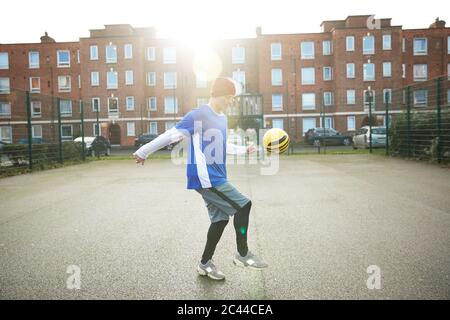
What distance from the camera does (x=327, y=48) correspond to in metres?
49.8

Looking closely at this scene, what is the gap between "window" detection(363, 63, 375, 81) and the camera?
4847 centimetres

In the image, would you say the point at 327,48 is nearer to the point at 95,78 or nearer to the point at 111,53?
the point at 111,53

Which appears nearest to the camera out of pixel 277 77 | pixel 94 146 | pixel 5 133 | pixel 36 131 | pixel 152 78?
pixel 5 133

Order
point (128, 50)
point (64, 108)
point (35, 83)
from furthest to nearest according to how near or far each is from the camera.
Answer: point (35, 83) < point (128, 50) < point (64, 108)

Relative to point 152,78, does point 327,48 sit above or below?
above

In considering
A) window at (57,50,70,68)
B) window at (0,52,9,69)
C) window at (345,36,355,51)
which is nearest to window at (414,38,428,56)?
window at (345,36,355,51)

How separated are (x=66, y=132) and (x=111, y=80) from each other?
114 ft

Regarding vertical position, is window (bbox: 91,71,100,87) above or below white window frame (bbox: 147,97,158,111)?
above

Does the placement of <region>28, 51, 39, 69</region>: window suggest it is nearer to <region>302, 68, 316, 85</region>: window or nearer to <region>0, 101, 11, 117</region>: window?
<region>302, 68, 316, 85</region>: window

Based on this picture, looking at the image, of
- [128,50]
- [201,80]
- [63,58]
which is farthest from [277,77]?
[63,58]

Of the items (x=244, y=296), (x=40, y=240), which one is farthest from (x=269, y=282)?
(x=40, y=240)

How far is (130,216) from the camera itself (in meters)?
6.59

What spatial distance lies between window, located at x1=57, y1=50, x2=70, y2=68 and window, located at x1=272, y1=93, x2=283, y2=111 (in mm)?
27302

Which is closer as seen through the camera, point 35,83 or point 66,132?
point 66,132
